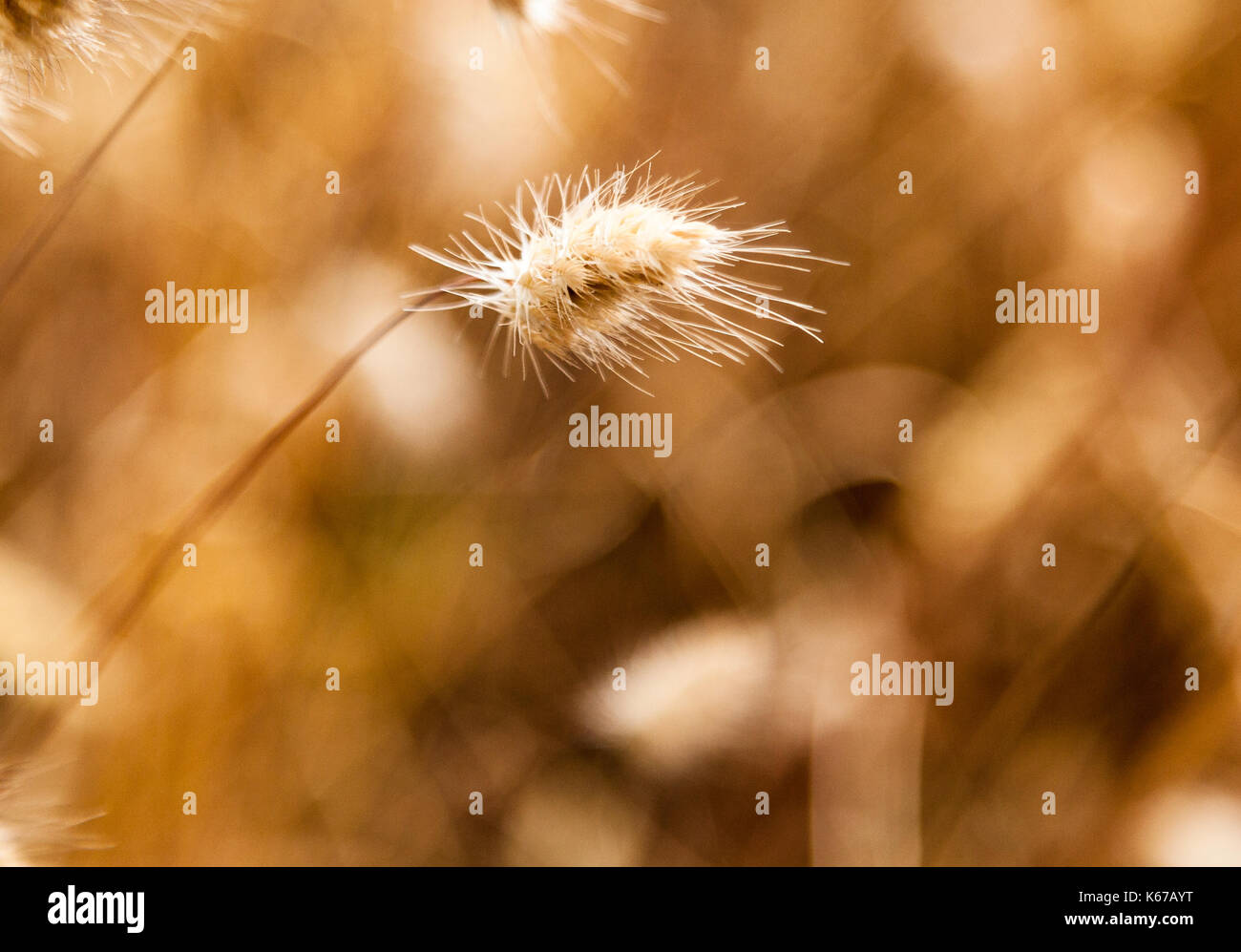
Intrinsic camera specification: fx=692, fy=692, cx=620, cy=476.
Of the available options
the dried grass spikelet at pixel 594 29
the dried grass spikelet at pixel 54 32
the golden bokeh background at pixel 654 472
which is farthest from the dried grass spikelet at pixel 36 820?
the dried grass spikelet at pixel 594 29

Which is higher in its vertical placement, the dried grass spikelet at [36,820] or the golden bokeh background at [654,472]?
the golden bokeh background at [654,472]

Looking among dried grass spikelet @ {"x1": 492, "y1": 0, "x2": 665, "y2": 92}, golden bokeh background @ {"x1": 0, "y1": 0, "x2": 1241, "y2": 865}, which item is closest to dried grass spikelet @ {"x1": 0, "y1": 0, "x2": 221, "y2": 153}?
golden bokeh background @ {"x1": 0, "y1": 0, "x2": 1241, "y2": 865}

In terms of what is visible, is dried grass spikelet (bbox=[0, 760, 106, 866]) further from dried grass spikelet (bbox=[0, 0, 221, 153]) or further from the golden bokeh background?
dried grass spikelet (bbox=[0, 0, 221, 153])

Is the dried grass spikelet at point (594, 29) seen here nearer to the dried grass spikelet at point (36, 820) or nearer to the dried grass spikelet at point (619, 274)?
the dried grass spikelet at point (619, 274)

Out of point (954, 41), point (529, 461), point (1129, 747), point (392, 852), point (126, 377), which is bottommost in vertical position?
point (392, 852)

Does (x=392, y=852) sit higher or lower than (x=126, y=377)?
lower

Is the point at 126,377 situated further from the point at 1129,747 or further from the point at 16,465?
the point at 1129,747

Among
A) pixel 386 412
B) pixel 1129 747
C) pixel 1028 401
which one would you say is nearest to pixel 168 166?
pixel 386 412
